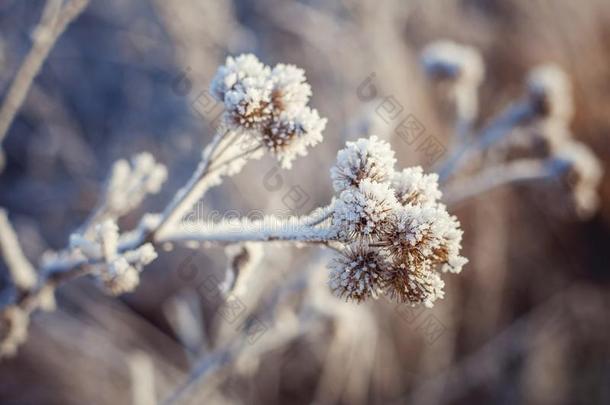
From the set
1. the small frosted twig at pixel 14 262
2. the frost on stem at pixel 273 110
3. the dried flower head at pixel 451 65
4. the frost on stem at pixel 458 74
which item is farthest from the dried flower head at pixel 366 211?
the dried flower head at pixel 451 65

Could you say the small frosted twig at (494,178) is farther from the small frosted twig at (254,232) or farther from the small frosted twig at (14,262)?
the small frosted twig at (14,262)

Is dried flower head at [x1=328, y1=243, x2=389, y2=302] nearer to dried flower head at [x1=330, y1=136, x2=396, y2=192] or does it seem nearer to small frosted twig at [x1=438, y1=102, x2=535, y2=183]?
dried flower head at [x1=330, y1=136, x2=396, y2=192]

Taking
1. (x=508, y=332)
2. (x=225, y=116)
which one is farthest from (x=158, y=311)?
(x=225, y=116)

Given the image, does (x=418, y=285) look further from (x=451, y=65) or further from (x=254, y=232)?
(x=451, y=65)

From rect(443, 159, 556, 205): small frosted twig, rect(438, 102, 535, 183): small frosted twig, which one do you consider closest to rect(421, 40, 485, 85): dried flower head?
rect(438, 102, 535, 183): small frosted twig

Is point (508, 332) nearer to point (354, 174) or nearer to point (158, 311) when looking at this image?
point (158, 311)
